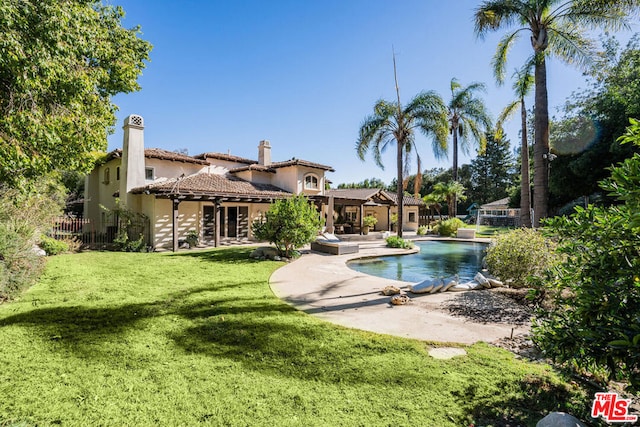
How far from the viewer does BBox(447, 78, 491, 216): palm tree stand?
24.8m

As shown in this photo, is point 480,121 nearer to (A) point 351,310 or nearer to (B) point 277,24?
(B) point 277,24

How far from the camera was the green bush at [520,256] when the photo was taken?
8.32m

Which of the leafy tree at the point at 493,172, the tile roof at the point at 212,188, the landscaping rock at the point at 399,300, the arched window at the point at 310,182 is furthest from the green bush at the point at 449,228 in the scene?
the leafy tree at the point at 493,172

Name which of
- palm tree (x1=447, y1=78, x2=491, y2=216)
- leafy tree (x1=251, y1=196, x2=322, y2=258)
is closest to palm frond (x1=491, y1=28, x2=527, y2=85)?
palm tree (x1=447, y1=78, x2=491, y2=216)

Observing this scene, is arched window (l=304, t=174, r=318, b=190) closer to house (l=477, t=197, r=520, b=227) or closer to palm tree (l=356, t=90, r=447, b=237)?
palm tree (l=356, t=90, r=447, b=237)

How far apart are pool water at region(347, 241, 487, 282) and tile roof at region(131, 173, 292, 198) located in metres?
9.78

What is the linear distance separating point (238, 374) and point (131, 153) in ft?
63.3

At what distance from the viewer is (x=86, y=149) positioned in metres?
8.18

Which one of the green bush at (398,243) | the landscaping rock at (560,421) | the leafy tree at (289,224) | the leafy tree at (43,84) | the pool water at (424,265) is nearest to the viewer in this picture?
the landscaping rock at (560,421)

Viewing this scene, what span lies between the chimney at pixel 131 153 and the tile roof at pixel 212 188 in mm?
670

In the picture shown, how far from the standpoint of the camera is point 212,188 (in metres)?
20.3

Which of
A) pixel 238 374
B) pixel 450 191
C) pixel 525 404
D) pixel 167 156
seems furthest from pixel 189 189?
pixel 450 191

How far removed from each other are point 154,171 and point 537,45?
23024 millimetres

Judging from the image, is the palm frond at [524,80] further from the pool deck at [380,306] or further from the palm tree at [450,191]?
the palm tree at [450,191]
